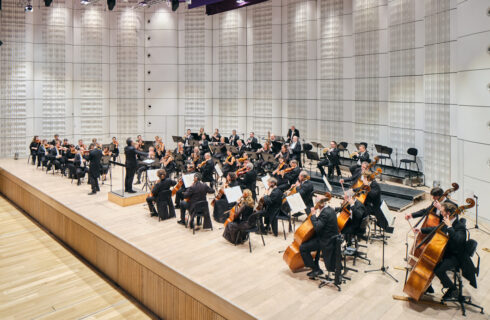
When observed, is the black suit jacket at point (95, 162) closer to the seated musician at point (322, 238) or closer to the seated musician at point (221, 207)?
the seated musician at point (221, 207)

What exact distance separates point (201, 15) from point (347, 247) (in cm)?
1524

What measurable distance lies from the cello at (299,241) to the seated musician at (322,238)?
0.09 metres

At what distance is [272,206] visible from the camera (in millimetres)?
8648

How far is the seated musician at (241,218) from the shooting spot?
808 cm

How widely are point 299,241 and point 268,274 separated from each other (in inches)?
30.9

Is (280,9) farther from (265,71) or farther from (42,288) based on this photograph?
(42,288)

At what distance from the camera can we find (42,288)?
8.22 m

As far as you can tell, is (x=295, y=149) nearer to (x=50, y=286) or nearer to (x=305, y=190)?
(x=305, y=190)

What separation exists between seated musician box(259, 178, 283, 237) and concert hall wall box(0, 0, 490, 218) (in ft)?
19.4

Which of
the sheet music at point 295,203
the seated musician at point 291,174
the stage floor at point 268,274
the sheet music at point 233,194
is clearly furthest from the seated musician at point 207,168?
the sheet music at point 295,203

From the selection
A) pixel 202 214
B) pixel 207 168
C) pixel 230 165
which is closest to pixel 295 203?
pixel 202 214

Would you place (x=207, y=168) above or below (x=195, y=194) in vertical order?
above

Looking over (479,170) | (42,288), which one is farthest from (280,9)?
(42,288)

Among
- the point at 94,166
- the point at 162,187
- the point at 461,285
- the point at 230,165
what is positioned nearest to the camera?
the point at 461,285
